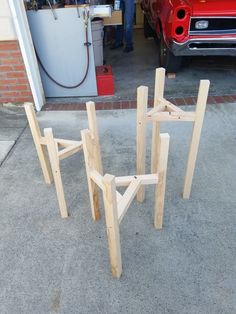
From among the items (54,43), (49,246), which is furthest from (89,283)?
(54,43)

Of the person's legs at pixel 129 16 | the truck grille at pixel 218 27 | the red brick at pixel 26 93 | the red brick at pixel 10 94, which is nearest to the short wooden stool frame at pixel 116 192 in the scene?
the red brick at pixel 26 93

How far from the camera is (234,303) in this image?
1.55m

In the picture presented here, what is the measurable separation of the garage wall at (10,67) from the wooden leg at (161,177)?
261 cm

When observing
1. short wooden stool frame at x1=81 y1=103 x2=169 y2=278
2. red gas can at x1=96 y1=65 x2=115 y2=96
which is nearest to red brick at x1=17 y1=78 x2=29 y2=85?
red gas can at x1=96 y1=65 x2=115 y2=96

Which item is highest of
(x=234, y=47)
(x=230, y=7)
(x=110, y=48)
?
(x=230, y=7)

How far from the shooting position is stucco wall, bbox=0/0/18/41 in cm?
311

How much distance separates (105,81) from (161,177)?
2509mm

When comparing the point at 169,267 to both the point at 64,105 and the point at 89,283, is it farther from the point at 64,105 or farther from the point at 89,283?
the point at 64,105

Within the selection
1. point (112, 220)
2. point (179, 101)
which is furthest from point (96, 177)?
point (179, 101)

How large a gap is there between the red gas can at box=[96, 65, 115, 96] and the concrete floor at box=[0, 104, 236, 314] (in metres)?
1.38

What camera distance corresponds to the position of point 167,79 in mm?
4445

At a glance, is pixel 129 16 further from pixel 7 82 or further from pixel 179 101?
pixel 7 82

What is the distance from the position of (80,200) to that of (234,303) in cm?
129

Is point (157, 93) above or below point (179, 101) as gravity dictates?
above
